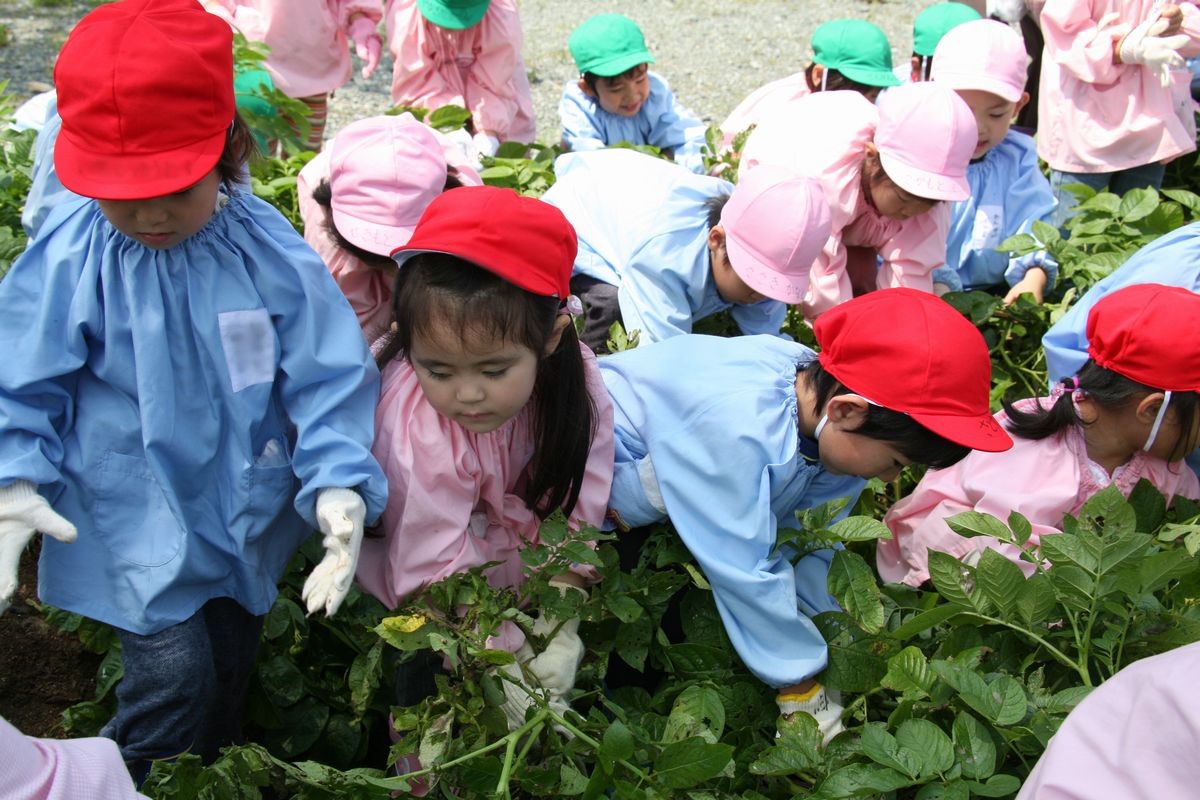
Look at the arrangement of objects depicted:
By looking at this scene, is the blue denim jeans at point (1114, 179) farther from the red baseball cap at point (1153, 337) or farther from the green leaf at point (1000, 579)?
the green leaf at point (1000, 579)

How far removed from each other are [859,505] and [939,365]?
88 centimetres

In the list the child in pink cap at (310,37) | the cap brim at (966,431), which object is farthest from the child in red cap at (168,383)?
the child in pink cap at (310,37)

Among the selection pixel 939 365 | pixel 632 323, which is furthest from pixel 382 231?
pixel 939 365

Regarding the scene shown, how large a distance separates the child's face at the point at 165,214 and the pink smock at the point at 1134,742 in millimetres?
1357

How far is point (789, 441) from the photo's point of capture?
7.07 ft

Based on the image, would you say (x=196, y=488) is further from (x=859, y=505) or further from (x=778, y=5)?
(x=778, y=5)

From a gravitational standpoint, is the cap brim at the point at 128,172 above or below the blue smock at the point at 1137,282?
above

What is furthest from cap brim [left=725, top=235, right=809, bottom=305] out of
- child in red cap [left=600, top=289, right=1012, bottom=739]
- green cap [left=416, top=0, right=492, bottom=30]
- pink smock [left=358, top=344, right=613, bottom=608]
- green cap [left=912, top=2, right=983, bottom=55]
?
green cap [left=912, top=2, right=983, bottom=55]

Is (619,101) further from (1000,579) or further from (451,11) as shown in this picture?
(1000,579)

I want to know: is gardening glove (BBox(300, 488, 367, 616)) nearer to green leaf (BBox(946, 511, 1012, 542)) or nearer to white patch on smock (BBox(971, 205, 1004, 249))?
green leaf (BBox(946, 511, 1012, 542))

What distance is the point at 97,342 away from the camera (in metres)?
1.76

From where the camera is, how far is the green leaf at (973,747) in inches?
67.9

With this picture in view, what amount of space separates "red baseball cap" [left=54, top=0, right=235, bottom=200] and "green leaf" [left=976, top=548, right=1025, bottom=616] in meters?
1.38

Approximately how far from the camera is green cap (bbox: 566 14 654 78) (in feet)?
14.9
